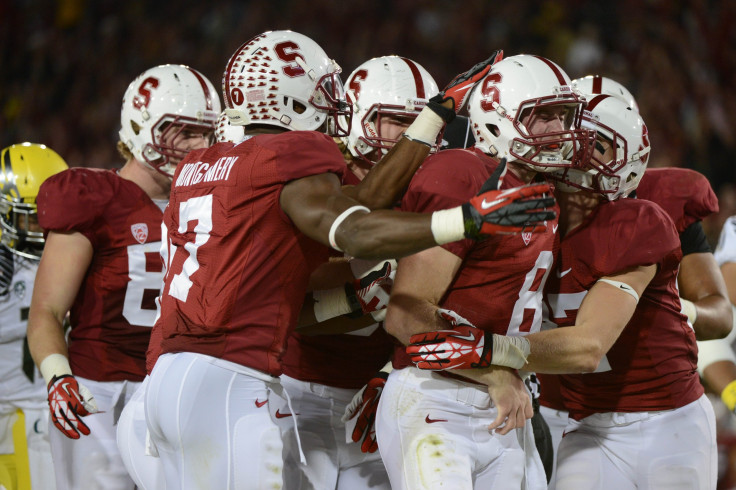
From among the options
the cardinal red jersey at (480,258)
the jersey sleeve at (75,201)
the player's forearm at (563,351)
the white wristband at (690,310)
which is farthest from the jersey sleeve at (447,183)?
the jersey sleeve at (75,201)

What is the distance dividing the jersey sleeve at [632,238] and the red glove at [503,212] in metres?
0.81

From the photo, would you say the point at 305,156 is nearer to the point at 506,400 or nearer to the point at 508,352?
the point at 508,352

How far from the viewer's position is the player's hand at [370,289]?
311cm

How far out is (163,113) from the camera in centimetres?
389

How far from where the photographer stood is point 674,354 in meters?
3.25

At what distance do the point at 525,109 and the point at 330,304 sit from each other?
37.4 inches

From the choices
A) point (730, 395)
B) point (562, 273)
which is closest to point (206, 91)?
point (562, 273)

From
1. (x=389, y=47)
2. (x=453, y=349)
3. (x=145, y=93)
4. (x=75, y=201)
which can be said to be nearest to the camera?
(x=453, y=349)

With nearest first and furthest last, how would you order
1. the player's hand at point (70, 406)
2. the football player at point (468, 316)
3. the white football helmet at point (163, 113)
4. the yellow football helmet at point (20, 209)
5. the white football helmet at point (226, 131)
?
the football player at point (468, 316) < the player's hand at point (70, 406) < the white football helmet at point (163, 113) < the white football helmet at point (226, 131) < the yellow football helmet at point (20, 209)

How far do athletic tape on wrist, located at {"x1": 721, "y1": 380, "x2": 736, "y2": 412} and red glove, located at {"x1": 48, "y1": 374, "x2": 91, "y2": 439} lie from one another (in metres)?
2.66

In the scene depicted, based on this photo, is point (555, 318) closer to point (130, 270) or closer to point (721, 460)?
point (130, 270)

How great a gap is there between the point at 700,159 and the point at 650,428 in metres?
5.27

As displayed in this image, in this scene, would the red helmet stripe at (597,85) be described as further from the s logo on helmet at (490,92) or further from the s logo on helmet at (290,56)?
the s logo on helmet at (290,56)

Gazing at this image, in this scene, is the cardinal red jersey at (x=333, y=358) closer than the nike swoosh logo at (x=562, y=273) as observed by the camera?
No
